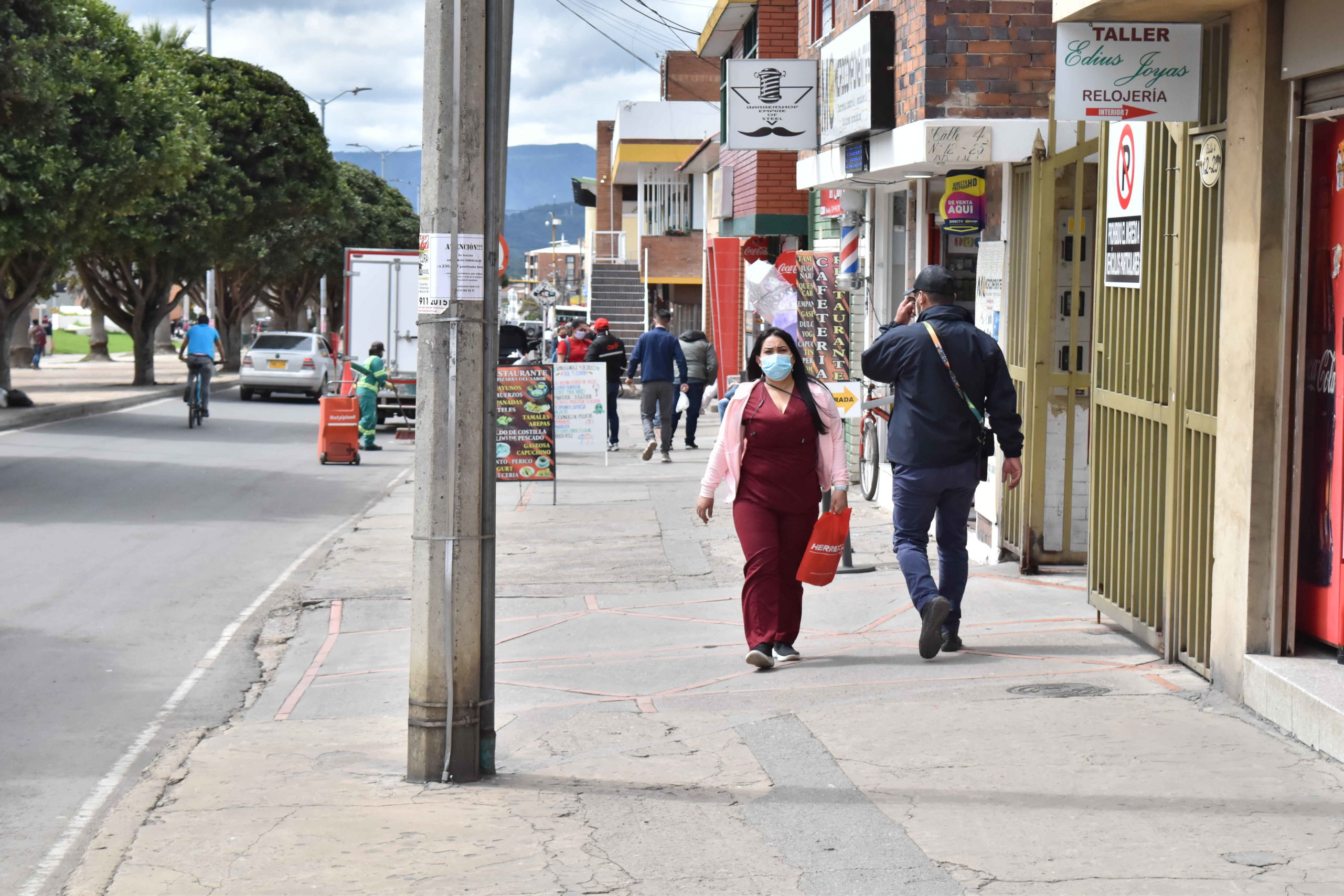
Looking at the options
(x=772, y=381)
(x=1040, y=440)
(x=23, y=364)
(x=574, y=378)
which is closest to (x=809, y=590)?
(x=1040, y=440)

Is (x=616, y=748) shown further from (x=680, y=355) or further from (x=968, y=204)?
(x=680, y=355)

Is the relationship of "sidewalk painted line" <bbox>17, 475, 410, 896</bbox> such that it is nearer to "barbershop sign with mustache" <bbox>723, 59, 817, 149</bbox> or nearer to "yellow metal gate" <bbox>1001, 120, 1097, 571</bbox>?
"yellow metal gate" <bbox>1001, 120, 1097, 571</bbox>

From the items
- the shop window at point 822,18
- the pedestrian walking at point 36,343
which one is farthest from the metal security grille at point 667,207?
the shop window at point 822,18

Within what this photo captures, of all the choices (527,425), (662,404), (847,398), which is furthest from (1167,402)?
(662,404)

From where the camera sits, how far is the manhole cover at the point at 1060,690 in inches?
263

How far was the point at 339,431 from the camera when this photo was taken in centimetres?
2000

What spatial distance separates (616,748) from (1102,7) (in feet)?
12.3

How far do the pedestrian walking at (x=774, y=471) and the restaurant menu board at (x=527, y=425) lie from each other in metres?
7.52

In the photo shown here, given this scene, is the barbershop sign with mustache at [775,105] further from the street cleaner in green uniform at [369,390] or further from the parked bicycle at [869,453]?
the street cleaner in green uniform at [369,390]

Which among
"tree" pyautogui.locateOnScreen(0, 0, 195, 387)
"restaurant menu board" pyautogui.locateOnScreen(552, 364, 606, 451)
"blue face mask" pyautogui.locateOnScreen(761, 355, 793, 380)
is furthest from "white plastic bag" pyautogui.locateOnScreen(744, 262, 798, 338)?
"tree" pyautogui.locateOnScreen(0, 0, 195, 387)

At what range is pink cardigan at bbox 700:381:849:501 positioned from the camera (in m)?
7.47

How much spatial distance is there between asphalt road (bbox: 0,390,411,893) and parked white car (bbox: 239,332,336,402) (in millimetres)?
11232

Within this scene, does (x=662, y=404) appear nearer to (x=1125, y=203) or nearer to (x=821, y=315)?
(x=821, y=315)

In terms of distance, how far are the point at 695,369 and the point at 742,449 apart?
47.1 ft
